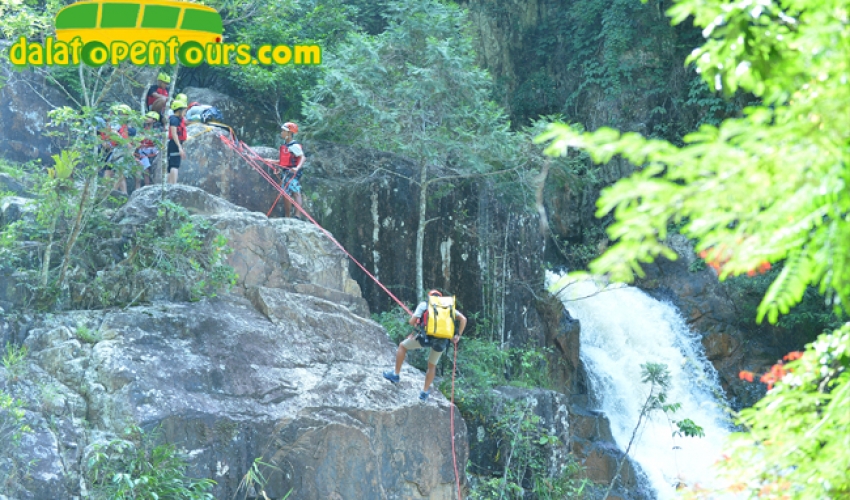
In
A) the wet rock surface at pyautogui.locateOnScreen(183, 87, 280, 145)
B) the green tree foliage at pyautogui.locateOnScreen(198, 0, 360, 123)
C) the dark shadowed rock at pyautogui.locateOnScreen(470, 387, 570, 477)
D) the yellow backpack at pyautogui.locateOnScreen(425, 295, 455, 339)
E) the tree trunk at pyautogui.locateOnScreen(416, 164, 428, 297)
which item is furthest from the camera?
the green tree foliage at pyautogui.locateOnScreen(198, 0, 360, 123)

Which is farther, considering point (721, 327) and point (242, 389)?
→ point (721, 327)

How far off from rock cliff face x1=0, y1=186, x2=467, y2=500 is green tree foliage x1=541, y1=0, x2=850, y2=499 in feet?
19.9

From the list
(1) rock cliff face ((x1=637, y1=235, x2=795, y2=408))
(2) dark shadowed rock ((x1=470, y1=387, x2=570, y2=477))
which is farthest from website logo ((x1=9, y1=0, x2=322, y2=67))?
(1) rock cliff face ((x1=637, y1=235, x2=795, y2=408))

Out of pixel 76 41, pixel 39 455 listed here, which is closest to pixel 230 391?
pixel 39 455

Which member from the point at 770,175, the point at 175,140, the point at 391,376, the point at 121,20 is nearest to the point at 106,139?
the point at 175,140

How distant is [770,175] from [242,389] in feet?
22.6

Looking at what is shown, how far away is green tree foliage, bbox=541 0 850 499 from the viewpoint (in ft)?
9.78

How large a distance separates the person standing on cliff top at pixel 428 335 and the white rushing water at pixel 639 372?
6371 mm

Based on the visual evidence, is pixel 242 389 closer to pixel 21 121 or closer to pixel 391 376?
pixel 391 376

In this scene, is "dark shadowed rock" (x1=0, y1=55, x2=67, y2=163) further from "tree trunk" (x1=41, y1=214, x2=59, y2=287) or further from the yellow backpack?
the yellow backpack

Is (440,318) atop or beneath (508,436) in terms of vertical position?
atop

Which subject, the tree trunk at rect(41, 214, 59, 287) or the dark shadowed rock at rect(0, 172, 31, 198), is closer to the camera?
the tree trunk at rect(41, 214, 59, 287)

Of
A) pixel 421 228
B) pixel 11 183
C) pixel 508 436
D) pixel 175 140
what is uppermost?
pixel 175 140

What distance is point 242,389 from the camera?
29.4 feet
